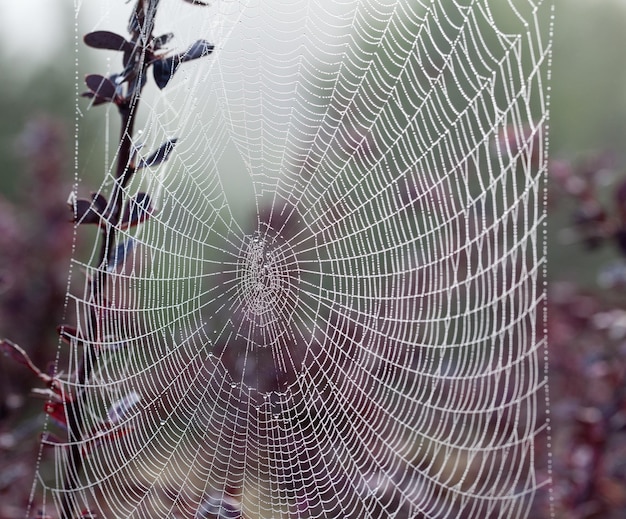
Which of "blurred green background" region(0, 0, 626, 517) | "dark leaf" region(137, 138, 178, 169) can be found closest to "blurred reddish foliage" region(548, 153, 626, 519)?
"dark leaf" region(137, 138, 178, 169)

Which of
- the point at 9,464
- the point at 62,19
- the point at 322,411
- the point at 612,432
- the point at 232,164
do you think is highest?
the point at 62,19

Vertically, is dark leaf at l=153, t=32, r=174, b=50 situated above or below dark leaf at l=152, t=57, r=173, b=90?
above

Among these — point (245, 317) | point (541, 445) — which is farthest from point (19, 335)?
point (541, 445)

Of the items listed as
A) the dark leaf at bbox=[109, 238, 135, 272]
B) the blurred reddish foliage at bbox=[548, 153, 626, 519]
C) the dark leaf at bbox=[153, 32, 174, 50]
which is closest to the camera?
the dark leaf at bbox=[109, 238, 135, 272]

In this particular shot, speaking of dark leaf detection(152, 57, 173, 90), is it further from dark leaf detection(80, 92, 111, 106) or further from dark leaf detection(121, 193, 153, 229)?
dark leaf detection(121, 193, 153, 229)

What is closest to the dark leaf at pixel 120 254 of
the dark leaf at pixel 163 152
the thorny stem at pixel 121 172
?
the thorny stem at pixel 121 172

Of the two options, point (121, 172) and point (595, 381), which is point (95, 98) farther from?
point (595, 381)

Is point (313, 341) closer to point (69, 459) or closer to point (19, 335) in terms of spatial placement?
point (69, 459)
